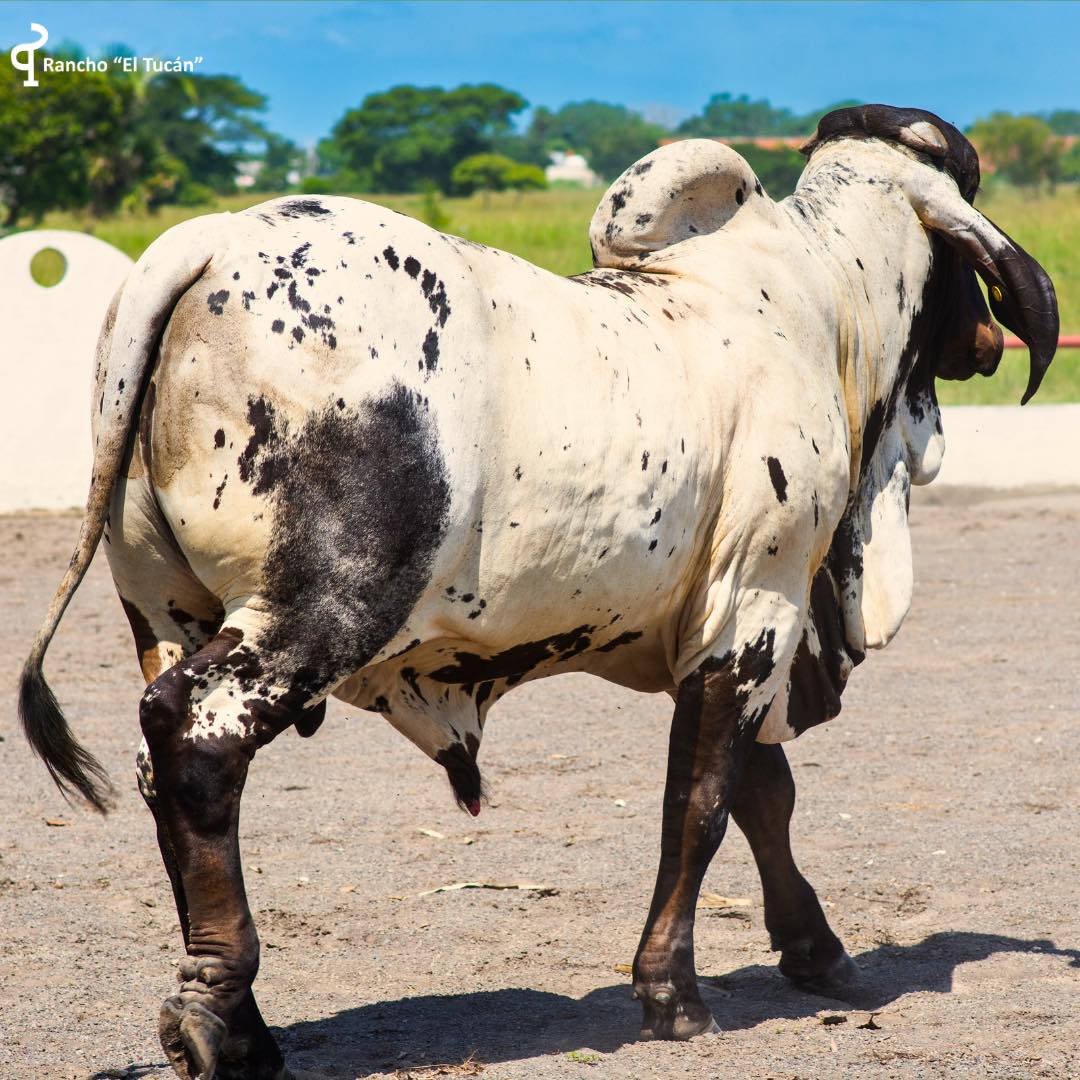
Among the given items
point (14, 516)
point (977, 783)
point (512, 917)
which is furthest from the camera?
point (14, 516)

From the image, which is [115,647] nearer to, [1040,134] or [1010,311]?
[1010,311]

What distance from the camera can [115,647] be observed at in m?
8.08

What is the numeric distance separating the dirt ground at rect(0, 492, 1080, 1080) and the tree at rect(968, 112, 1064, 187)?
4672 centimetres

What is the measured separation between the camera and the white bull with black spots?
2852 millimetres

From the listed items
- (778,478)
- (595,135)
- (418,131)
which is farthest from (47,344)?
(595,135)

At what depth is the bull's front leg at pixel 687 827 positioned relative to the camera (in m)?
3.55

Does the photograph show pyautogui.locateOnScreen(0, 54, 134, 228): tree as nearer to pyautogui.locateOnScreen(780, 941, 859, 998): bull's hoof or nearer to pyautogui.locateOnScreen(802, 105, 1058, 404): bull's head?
pyautogui.locateOnScreen(802, 105, 1058, 404): bull's head

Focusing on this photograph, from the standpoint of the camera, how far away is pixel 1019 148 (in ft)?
206

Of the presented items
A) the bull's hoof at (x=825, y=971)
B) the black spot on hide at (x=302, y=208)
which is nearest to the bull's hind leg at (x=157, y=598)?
the black spot on hide at (x=302, y=208)

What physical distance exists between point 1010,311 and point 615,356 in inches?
55.4

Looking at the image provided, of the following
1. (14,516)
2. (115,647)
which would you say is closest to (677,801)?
(115,647)

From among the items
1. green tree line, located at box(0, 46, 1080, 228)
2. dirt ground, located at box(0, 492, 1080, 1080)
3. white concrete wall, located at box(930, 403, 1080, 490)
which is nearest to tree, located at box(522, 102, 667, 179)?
green tree line, located at box(0, 46, 1080, 228)

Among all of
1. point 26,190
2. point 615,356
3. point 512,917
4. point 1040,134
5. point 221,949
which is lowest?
point 512,917

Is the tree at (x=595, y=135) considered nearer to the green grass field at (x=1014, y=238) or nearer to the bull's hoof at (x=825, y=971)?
the green grass field at (x=1014, y=238)
